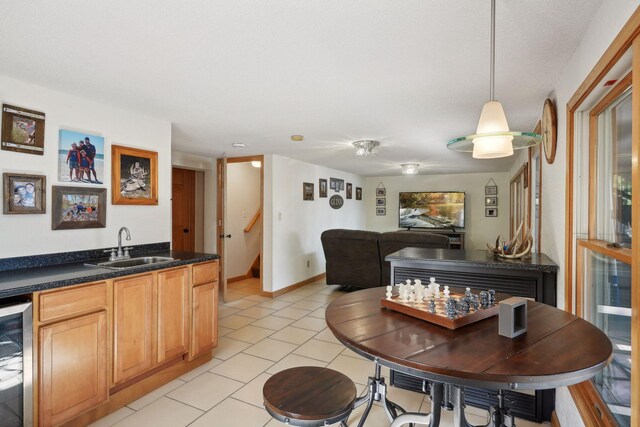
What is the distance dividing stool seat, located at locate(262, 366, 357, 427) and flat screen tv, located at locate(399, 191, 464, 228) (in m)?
6.58

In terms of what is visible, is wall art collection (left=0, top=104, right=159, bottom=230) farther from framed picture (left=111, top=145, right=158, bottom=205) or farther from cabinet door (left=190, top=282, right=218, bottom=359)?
cabinet door (left=190, top=282, right=218, bottom=359)

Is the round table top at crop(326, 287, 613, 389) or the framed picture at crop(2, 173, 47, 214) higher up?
the framed picture at crop(2, 173, 47, 214)

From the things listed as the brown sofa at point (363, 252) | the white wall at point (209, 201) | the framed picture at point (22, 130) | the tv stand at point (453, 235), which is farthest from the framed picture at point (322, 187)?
the framed picture at point (22, 130)

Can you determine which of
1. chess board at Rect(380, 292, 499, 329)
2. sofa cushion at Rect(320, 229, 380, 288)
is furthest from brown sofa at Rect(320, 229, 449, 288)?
chess board at Rect(380, 292, 499, 329)

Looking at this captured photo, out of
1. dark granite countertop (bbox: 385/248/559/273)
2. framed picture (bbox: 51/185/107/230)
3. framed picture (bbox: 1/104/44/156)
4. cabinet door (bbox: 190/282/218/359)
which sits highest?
framed picture (bbox: 1/104/44/156)

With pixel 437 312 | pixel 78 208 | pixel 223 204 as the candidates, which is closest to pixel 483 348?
pixel 437 312

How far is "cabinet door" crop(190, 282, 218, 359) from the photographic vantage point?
2.72m

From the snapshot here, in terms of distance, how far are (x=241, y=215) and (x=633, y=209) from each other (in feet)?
18.5

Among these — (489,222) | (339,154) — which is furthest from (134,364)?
(489,222)

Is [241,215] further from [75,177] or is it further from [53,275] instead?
[53,275]

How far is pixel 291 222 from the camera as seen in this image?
5410 millimetres

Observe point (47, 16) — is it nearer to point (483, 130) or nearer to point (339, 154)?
point (483, 130)

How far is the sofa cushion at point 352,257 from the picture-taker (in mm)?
4820

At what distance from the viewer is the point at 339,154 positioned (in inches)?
197
